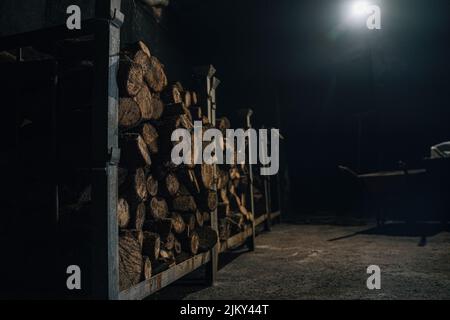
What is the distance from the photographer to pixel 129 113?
305 centimetres

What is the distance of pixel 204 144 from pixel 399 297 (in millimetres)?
2322

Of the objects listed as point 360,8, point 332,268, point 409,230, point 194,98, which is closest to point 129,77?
point 194,98

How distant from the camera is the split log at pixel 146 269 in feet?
10.3

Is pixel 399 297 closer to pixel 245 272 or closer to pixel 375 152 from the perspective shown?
pixel 245 272

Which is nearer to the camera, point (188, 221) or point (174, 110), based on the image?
point (174, 110)

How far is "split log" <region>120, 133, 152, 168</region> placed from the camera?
313 cm

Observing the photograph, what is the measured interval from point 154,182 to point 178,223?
1.77 ft

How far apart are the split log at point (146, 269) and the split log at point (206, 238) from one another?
103 cm

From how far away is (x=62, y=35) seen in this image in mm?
2658

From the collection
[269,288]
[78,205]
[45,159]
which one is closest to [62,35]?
[45,159]

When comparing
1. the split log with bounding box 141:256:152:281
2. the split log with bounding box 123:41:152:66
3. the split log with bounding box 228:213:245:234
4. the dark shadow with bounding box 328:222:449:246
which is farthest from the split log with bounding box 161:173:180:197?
the dark shadow with bounding box 328:222:449:246

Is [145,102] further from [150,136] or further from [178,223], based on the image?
[178,223]

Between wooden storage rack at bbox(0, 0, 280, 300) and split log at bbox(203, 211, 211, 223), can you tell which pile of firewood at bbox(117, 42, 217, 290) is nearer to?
split log at bbox(203, 211, 211, 223)

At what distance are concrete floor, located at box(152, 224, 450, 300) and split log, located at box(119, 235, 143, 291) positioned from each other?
0.90 m
